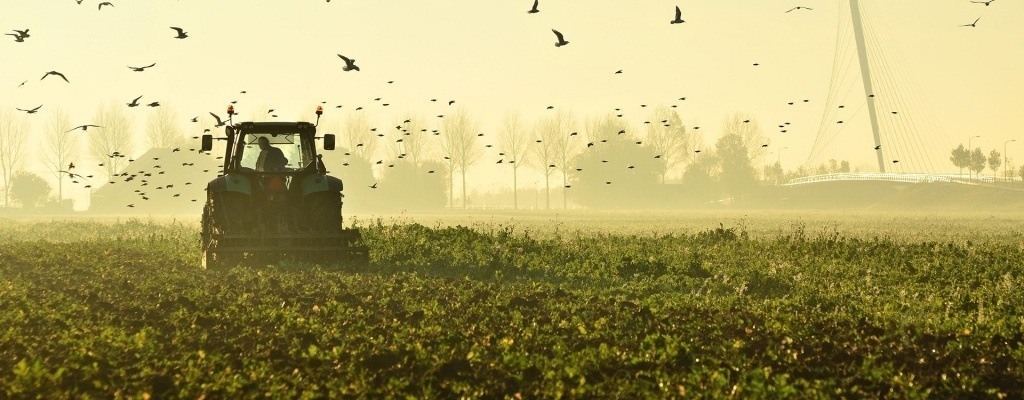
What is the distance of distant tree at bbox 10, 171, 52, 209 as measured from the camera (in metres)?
102

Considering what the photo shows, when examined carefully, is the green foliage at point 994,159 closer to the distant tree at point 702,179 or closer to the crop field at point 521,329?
the distant tree at point 702,179

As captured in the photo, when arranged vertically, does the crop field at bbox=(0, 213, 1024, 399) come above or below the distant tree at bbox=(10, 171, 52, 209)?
below

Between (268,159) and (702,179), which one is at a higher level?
(702,179)

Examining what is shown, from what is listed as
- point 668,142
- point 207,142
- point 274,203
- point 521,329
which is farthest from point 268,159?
point 668,142

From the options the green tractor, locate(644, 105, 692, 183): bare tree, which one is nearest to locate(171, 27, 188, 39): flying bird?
the green tractor

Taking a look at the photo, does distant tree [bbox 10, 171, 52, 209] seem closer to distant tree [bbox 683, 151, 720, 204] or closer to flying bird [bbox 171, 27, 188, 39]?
distant tree [bbox 683, 151, 720, 204]

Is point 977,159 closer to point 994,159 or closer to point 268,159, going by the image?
point 994,159

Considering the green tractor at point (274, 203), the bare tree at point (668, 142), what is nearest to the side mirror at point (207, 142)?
the green tractor at point (274, 203)

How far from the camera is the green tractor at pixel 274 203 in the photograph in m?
18.3

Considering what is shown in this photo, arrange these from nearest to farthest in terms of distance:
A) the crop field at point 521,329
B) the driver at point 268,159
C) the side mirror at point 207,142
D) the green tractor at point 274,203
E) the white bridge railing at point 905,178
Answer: the crop field at point 521,329 < the side mirror at point 207,142 < the green tractor at point 274,203 < the driver at point 268,159 < the white bridge railing at point 905,178

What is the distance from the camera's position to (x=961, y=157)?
4756 inches

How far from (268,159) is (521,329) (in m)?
10.1

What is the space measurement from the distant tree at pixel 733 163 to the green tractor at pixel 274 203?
96406mm

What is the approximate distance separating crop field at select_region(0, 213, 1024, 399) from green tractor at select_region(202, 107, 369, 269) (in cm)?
60
